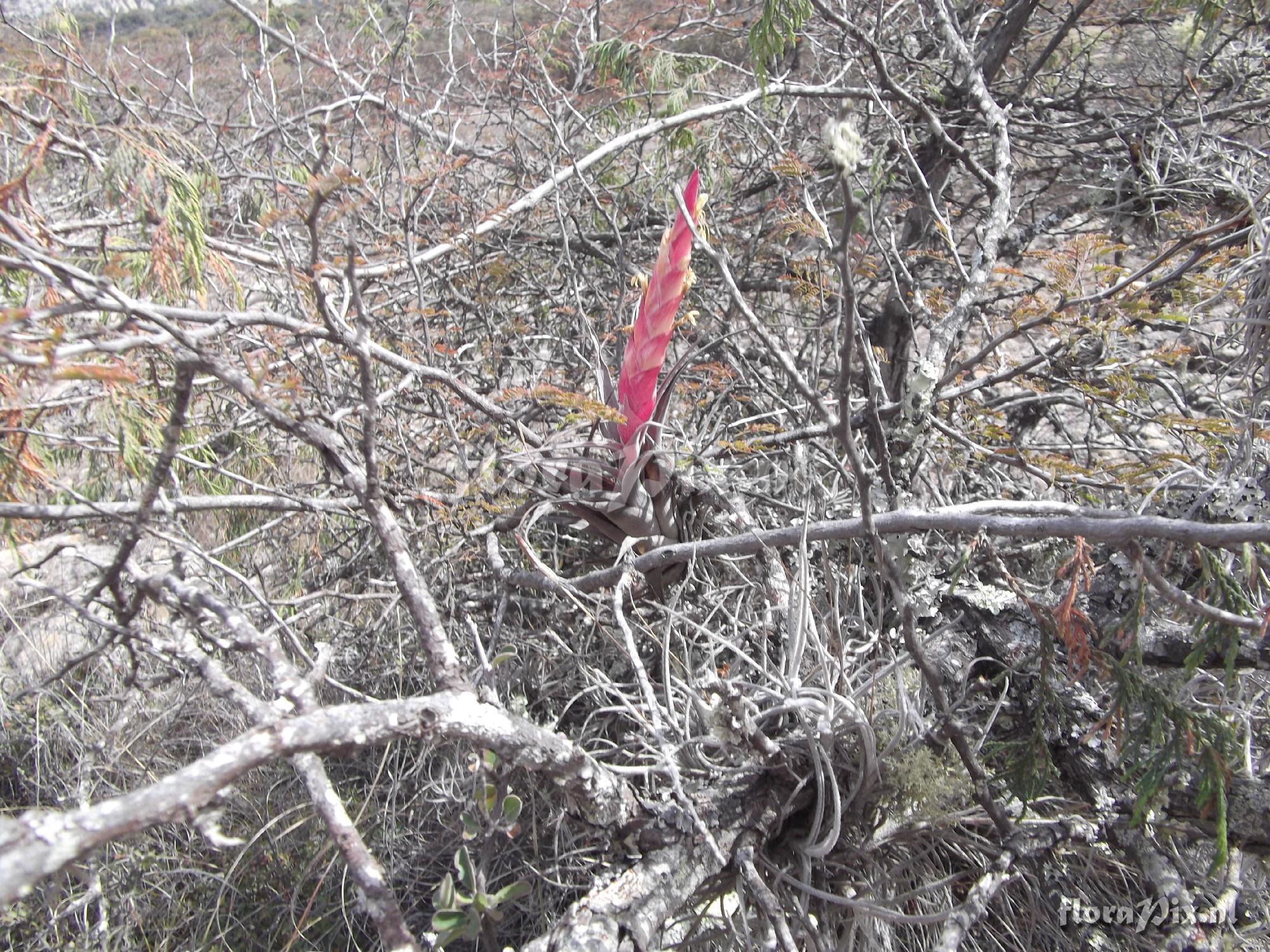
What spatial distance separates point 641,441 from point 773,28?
51.4 inches

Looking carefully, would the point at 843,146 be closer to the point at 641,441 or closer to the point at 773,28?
the point at 641,441

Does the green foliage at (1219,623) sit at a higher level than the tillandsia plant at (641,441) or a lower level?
lower

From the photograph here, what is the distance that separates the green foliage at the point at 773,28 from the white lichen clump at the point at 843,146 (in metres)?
1.60

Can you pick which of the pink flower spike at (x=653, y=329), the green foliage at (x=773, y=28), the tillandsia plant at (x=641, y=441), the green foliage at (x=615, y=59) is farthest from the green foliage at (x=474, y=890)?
the green foliage at (x=615, y=59)

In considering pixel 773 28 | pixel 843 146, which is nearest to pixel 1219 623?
pixel 843 146

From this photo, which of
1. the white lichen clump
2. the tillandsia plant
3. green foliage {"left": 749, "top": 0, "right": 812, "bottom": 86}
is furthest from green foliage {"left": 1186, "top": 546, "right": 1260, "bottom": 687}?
green foliage {"left": 749, "top": 0, "right": 812, "bottom": 86}

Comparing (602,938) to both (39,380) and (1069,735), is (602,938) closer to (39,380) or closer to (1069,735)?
(1069,735)

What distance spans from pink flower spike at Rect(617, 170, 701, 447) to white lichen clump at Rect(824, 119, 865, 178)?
0.83 meters

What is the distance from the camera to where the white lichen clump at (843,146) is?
0.92 m

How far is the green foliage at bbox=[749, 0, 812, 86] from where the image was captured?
2338 millimetres

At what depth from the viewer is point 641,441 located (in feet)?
6.43

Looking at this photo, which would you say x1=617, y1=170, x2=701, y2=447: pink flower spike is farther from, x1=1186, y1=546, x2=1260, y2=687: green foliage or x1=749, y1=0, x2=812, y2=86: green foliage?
x1=1186, y1=546, x2=1260, y2=687: green foliage

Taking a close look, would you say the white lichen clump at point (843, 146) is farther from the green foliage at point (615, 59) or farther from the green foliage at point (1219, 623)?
the green foliage at point (615, 59)

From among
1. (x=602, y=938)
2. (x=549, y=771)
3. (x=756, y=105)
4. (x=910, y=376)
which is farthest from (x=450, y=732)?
(x=756, y=105)
